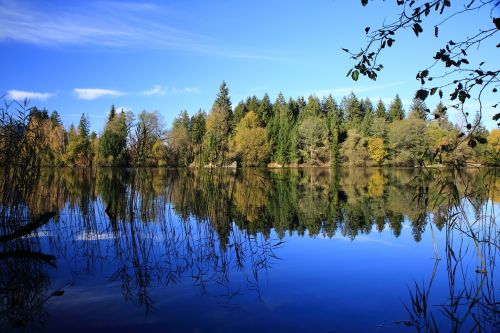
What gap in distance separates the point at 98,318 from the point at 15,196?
483 cm

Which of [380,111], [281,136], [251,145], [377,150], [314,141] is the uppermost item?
[380,111]

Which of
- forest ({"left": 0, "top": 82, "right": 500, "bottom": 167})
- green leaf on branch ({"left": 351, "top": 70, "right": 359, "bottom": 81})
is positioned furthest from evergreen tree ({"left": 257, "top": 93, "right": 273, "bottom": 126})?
green leaf on branch ({"left": 351, "top": 70, "right": 359, "bottom": 81})

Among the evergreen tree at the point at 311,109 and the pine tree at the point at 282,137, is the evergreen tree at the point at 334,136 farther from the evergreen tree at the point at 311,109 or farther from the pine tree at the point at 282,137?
the pine tree at the point at 282,137

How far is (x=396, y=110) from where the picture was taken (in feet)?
275

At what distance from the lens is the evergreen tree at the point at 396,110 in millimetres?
83562

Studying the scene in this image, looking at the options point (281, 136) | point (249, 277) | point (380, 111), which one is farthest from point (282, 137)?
point (249, 277)

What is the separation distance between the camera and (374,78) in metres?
3.91

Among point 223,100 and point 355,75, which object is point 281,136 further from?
point 355,75

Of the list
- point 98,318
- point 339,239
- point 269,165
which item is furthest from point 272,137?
point 98,318

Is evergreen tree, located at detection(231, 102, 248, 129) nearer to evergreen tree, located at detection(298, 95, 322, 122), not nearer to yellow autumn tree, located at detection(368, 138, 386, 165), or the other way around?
evergreen tree, located at detection(298, 95, 322, 122)

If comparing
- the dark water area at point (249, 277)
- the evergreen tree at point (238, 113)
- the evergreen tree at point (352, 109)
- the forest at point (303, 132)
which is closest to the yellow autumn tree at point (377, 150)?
the forest at point (303, 132)

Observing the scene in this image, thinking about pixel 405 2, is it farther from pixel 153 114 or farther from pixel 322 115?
pixel 322 115

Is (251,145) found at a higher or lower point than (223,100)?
lower

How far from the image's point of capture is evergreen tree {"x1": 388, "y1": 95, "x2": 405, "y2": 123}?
83562mm
